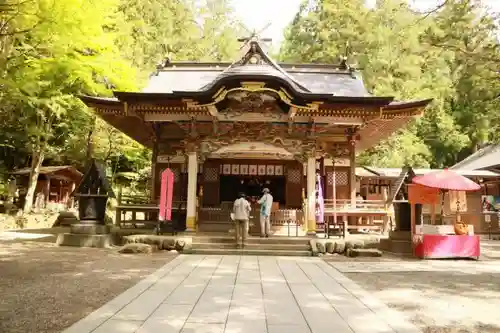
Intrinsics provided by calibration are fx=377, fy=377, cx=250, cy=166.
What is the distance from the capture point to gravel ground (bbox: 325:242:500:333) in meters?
4.91

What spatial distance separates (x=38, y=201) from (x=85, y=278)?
21256 millimetres

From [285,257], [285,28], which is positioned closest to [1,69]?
[285,257]

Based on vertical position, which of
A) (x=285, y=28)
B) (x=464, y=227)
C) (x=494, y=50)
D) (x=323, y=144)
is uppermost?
(x=285, y=28)

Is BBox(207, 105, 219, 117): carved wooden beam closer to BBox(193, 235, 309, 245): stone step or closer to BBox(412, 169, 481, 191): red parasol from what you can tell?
BBox(193, 235, 309, 245): stone step

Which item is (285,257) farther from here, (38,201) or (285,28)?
(285,28)

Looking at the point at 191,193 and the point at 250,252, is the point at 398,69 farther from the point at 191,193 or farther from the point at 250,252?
the point at 250,252

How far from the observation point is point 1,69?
10078 millimetres

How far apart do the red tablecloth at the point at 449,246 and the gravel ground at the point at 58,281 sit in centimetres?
740

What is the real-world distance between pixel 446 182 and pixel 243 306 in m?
8.39

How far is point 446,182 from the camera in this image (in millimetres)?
11125

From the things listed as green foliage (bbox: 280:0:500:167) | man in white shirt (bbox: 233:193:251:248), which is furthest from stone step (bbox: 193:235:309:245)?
green foliage (bbox: 280:0:500:167)

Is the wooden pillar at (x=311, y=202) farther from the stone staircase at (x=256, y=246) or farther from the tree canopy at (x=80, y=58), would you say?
the tree canopy at (x=80, y=58)

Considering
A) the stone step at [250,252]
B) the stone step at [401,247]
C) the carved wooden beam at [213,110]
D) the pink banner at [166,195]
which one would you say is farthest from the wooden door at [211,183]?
the stone step at [401,247]

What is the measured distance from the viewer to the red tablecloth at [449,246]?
11.0 m
